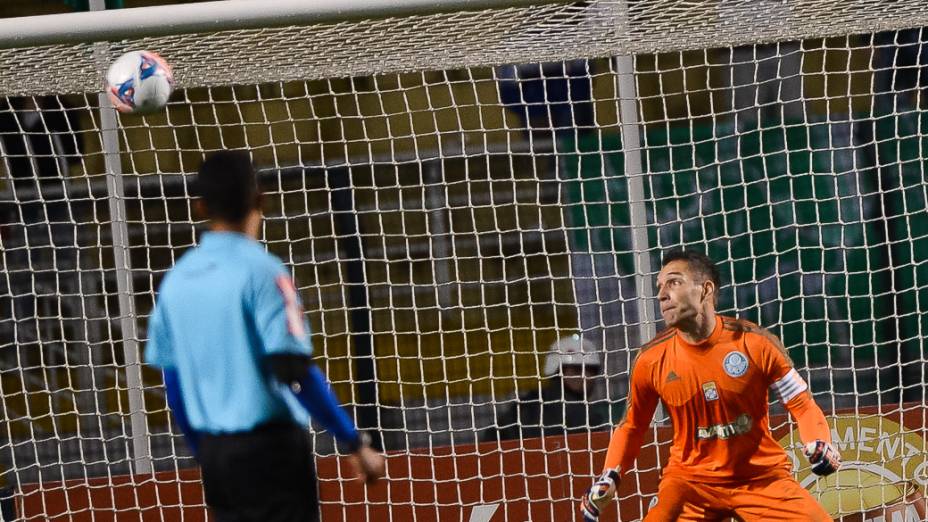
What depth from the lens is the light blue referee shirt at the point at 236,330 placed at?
2787mm

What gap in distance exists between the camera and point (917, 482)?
631 cm

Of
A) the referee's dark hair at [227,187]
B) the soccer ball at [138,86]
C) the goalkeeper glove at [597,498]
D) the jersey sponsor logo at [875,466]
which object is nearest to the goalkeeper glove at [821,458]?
the goalkeeper glove at [597,498]

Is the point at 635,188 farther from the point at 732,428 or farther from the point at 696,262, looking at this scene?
the point at 732,428

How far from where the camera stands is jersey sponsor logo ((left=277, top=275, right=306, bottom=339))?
9.12 ft

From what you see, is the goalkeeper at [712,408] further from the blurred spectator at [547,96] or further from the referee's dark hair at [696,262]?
the blurred spectator at [547,96]

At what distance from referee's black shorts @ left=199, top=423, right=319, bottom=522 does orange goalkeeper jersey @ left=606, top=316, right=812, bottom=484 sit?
2.02 metres

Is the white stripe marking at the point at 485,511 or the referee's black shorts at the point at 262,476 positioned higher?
the referee's black shorts at the point at 262,476

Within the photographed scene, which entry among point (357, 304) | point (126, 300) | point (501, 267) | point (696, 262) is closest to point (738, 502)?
point (696, 262)

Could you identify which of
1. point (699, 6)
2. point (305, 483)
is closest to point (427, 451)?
point (699, 6)

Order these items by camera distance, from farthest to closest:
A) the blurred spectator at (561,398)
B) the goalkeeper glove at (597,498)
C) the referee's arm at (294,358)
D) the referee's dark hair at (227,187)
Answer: the blurred spectator at (561,398) < the goalkeeper glove at (597,498) < the referee's dark hair at (227,187) < the referee's arm at (294,358)

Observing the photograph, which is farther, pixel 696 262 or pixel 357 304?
pixel 357 304

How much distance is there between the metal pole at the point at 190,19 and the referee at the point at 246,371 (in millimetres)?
1855

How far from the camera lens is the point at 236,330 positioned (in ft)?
9.25

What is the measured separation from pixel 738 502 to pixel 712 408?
370 mm
